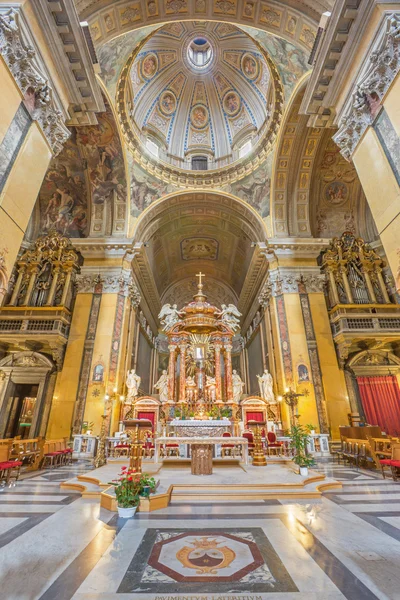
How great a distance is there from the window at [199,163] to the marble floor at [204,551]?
63.3 ft

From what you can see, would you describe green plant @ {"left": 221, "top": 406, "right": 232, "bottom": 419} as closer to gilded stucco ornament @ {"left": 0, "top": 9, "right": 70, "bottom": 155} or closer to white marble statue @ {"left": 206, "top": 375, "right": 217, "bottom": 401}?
white marble statue @ {"left": 206, "top": 375, "right": 217, "bottom": 401}

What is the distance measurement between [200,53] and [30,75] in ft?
63.5

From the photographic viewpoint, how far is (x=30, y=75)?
576 centimetres

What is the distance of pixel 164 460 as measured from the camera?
31.1 ft

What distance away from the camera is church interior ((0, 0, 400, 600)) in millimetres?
3547

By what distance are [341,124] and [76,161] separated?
13702 mm

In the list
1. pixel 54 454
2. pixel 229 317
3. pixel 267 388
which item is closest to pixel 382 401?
pixel 267 388

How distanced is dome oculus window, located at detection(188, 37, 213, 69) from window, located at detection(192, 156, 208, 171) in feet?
19.2

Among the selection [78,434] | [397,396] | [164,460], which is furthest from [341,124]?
[78,434]

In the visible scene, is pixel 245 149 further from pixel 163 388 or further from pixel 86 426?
pixel 86 426

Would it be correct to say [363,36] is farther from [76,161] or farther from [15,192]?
[76,161]

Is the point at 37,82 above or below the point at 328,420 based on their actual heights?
above

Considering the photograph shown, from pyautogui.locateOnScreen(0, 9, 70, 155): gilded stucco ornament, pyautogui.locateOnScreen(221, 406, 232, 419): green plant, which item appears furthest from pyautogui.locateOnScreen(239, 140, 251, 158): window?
pyautogui.locateOnScreen(221, 406, 232, 419): green plant

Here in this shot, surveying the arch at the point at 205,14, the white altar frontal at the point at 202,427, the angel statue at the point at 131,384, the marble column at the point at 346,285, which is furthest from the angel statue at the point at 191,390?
the arch at the point at 205,14
